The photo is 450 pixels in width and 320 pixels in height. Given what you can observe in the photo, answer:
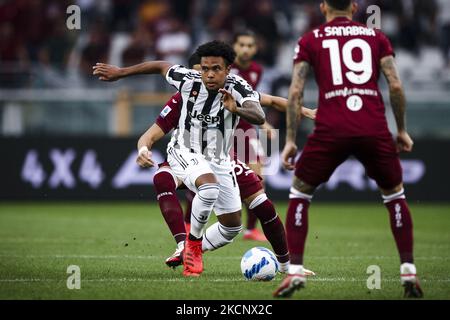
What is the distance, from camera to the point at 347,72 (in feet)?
22.4

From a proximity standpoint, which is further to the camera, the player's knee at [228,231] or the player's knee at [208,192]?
the player's knee at [228,231]

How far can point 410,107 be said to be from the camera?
61.7ft

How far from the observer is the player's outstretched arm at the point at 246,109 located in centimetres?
771

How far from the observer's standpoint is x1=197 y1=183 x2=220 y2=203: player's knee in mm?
8250

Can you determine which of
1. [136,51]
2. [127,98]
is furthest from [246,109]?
[136,51]

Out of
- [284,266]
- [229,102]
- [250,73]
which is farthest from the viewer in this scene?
[250,73]

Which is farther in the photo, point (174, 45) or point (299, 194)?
point (174, 45)

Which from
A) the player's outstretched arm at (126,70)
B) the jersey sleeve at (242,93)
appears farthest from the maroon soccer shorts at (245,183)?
the player's outstretched arm at (126,70)

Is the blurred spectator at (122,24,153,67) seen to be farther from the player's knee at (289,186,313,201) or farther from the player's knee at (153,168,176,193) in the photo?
the player's knee at (289,186,313,201)

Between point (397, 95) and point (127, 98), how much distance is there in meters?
12.3

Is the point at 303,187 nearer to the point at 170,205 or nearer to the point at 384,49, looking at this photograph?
the point at 384,49

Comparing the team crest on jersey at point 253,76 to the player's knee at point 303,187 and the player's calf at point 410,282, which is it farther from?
the player's calf at point 410,282
